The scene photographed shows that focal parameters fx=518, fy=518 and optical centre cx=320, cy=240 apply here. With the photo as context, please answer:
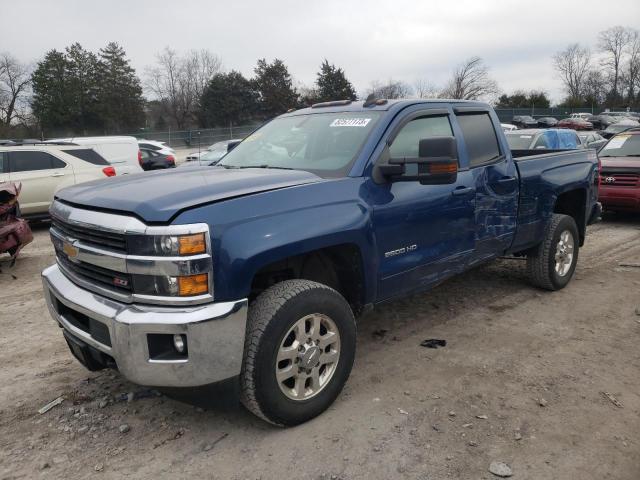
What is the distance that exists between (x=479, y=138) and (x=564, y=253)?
195cm

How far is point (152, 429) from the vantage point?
123 inches

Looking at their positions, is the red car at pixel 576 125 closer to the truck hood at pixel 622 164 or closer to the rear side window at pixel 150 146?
the rear side window at pixel 150 146

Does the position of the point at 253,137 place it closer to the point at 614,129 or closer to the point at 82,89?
the point at 614,129

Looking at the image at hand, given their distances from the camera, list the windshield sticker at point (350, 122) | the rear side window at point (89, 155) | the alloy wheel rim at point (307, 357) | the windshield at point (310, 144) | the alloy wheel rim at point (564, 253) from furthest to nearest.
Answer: the rear side window at point (89, 155)
the alloy wheel rim at point (564, 253)
the windshield sticker at point (350, 122)
the windshield at point (310, 144)
the alloy wheel rim at point (307, 357)

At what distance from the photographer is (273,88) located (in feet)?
188

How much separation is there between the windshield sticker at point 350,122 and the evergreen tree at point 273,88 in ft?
177

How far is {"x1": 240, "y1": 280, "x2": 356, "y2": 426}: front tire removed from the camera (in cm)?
279

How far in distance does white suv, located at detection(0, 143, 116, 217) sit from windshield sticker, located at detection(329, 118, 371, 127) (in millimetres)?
7661

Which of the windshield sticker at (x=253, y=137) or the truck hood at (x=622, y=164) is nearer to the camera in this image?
the windshield sticker at (x=253, y=137)

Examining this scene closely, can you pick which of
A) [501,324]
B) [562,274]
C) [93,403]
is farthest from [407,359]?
[562,274]

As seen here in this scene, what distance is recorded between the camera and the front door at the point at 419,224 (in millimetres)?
3475

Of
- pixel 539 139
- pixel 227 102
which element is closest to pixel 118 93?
pixel 227 102

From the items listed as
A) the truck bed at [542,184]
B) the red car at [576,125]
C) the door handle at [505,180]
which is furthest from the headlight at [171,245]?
the red car at [576,125]

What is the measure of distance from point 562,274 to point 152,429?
4480 millimetres
